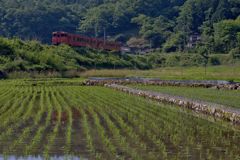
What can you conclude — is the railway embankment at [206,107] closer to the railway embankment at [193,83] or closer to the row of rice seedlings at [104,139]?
the row of rice seedlings at [104,139]

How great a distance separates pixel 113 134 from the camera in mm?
9484

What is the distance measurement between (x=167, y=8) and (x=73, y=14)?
17.0 metres

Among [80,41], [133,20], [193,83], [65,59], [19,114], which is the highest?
[133,20]

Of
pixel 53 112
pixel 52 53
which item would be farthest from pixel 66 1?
pixel 53 112

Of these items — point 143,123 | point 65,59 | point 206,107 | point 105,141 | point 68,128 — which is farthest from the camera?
point 65,59

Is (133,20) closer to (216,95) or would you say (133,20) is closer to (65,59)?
(65,59)

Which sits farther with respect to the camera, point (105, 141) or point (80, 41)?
point (80, 41)

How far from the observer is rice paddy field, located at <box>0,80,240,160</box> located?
298 inches

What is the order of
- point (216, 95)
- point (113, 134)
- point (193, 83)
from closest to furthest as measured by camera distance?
point (113, 134) < point (216, 95) < point (193, 83)

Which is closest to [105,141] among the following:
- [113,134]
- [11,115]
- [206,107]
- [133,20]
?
[113,134]

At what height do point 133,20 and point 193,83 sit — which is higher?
point 133,20

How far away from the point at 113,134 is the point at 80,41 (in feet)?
125

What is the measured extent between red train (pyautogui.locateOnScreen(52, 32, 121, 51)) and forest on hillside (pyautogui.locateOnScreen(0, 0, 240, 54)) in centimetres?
1696

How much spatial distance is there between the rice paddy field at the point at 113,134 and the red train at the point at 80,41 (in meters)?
29.8
